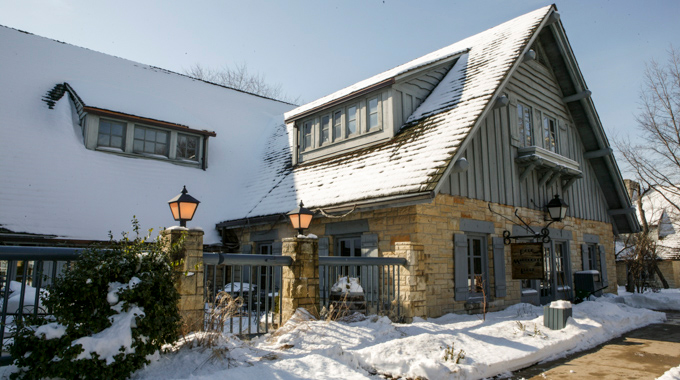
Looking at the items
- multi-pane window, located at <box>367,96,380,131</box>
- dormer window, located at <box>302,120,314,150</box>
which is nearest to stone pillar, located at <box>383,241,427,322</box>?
multi-pane window, located at <box>367,96,380,131</box>

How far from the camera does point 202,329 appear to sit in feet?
19.2

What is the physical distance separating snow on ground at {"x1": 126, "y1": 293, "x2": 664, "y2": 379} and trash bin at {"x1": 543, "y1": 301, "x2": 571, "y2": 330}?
132mm

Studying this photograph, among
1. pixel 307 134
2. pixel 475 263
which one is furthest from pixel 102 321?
pixel 307 134

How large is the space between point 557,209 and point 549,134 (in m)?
2.63

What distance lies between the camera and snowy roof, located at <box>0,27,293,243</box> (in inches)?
448

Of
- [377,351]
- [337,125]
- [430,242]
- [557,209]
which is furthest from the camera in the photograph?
[337,125]

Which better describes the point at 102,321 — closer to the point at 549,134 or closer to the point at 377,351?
the point at 377,351

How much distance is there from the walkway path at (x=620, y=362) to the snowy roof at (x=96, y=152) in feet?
30.4

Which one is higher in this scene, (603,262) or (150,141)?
(150,141)

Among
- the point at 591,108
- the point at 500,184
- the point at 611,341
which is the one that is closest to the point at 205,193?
the point at 500,184

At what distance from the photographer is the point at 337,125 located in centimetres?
1333

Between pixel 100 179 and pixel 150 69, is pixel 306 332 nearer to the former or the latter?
pixel 100 179

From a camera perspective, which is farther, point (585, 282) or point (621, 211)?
point (621, 211)

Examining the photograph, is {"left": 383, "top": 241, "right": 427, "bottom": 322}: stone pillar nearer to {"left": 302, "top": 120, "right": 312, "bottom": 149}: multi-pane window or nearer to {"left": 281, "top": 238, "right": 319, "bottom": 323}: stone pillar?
{"left": 281, "top": 238, "right": 319, "bottom": 323}: stone pillar
